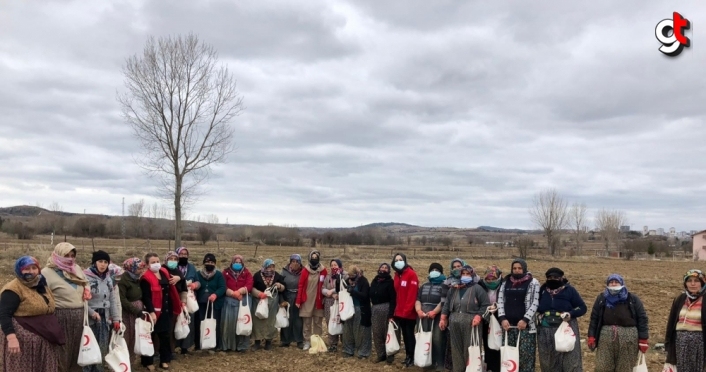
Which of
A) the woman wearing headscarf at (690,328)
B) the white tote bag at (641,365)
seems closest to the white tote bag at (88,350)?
the white tote bag at (641,365)

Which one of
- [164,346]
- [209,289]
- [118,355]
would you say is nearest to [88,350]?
[118,355]

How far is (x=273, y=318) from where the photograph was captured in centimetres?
888

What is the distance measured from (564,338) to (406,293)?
2.37 meters

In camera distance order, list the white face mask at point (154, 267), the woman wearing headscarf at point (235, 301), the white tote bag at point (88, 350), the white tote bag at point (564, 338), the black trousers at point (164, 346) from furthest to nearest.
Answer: the woman wearing headscarf at point (235, 301), the black trousers at point (164, 346), the white face mask at point (154, 267), the white tote bag at point (564, 338), the white tote bag at point (88, 350)

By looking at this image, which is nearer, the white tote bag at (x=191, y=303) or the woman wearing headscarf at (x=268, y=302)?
the white tote bag at (x=191, y=303)

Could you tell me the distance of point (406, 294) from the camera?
7.68 meters

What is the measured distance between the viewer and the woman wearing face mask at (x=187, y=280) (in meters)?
8.25

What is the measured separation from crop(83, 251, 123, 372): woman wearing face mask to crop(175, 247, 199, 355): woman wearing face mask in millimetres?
1741

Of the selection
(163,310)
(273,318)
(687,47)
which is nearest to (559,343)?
(273,318)

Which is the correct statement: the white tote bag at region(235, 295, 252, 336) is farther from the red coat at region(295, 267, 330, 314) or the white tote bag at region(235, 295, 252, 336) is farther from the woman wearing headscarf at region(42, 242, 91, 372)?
the woman wearing headscarf at region(42, 242, 91, 372)

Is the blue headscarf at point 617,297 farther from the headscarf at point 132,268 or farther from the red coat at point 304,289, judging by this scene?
the headscarf at point 132,268

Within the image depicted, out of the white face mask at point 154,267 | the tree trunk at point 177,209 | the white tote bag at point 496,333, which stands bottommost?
the white tote bag at point 496,333

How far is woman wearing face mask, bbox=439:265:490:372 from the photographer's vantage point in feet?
22.3

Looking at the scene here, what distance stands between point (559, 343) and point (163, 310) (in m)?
5.29
